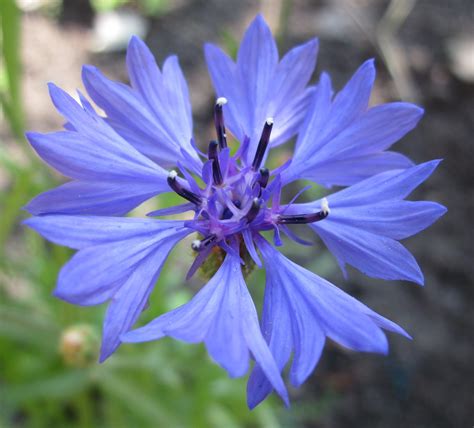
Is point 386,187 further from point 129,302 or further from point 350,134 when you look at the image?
point 129,302

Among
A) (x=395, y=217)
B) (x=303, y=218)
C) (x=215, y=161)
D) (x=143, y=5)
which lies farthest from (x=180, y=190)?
(x=143, y=5)

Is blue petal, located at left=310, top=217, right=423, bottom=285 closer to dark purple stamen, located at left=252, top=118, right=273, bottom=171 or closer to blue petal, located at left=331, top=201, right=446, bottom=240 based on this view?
blue petal, located at left=331, top=201, right=446, bottom=240

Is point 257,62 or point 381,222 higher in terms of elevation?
point 257,62

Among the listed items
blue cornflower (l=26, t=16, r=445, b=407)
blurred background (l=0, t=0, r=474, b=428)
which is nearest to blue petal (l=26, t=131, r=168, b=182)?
blue cornflower (l=26, t=16, r=445, b=407)

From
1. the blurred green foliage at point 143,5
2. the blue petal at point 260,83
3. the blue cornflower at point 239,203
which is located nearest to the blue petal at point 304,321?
the blue cornflower at point 239,203

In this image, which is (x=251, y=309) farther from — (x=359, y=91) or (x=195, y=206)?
(x=359, y=91)

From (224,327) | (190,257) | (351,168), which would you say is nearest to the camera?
(224,327)
